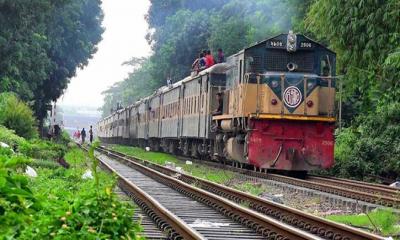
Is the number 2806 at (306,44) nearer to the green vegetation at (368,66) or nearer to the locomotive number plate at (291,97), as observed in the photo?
the locomotive number plate at (291,97)

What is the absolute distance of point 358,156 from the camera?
20.2 meters

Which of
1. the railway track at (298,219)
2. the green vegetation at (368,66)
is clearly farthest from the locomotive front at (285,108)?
the railway track at (298,219)

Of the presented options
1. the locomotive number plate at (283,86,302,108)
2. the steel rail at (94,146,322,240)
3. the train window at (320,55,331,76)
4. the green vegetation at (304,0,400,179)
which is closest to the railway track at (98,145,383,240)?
the steel rail at (94,146,322,240)

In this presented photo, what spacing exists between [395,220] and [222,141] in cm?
1125

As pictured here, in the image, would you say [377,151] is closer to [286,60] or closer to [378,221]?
[286,60]

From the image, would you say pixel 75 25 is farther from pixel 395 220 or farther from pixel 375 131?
pixel 395 220

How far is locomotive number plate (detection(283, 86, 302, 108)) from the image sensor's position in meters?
17.0

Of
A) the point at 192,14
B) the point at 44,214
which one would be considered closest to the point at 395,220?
the point at 44,214

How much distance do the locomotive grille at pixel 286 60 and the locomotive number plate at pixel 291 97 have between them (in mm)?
869

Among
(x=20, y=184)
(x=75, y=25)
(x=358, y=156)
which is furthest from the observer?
(x=75, y=25)

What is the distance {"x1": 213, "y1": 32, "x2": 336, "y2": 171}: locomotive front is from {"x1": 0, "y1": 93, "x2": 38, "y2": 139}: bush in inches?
373

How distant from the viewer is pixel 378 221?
962 centimetres

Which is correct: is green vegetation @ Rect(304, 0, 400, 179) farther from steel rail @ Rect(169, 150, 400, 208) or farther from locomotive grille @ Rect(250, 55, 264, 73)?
steel rail @ Rect(169, 150, 400, 208)

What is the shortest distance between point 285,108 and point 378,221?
25.2ft
